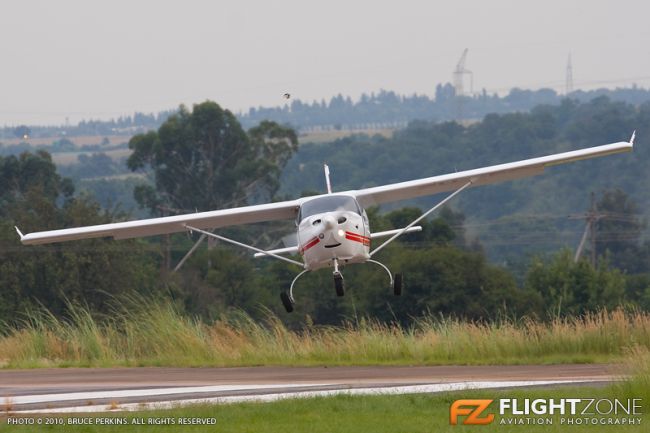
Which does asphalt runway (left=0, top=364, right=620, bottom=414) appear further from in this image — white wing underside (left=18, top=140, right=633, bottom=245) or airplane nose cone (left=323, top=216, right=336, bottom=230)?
white wing underside (left=18, top=140, right=633, bottom=245)

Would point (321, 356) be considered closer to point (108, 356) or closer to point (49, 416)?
point (108, 356)

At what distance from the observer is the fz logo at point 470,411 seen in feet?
53.9

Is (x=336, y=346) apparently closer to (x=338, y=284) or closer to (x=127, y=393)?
(x=338, y=284)

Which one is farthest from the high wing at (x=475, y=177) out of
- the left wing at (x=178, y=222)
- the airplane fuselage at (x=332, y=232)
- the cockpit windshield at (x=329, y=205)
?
the airplane fuselage at (x=332, y=232)

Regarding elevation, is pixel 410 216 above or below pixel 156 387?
below

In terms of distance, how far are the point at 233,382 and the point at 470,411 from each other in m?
6.79

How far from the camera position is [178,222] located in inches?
1216

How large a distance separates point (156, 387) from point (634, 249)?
101 meters

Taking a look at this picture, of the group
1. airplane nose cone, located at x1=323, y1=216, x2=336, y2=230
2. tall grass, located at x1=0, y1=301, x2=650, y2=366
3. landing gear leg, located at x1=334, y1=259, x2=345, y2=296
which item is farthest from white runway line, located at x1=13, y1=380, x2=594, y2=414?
tall grass, located at x1=0, y1=301, x2=650, y2=366

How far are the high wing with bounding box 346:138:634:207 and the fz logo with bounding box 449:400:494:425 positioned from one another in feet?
40.5

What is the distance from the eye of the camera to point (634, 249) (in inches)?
4626

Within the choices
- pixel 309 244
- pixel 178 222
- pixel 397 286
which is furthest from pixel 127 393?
pixel 178 222

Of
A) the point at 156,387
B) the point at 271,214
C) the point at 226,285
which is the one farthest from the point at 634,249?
the point at 156,387

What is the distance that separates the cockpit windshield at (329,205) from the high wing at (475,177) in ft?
9.25
